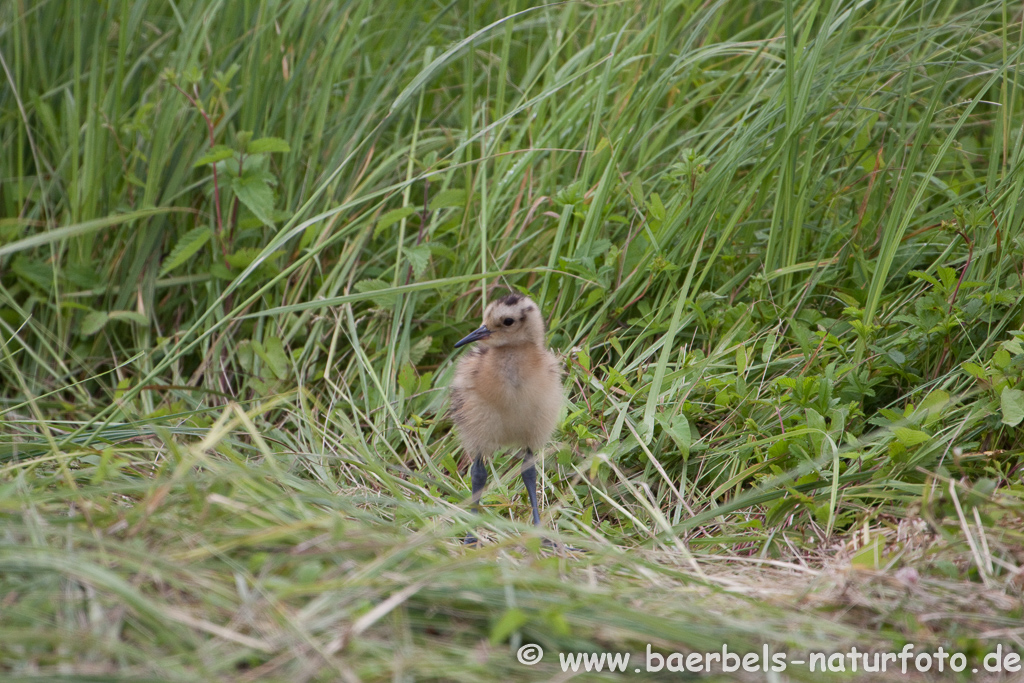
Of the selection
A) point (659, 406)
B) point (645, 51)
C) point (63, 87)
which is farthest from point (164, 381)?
point (645, 51)

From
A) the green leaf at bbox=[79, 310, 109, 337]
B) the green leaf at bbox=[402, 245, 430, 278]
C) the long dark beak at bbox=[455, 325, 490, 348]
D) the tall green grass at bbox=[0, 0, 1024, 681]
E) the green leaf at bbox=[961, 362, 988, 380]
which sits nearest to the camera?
the tall green grass at bbox=[0, 0, 1024, 681]

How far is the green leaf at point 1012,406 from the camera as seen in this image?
2912 mm

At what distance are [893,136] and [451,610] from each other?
3.04 meters

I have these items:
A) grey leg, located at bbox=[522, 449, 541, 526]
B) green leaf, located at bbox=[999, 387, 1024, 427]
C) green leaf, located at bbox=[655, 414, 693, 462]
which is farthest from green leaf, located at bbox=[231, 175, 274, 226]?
green leaf, located at bbox=[999, 387, 1024, 427]

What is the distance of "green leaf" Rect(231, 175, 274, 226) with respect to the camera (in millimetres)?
3879

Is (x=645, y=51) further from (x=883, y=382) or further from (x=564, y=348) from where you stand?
(x=883, y=382)

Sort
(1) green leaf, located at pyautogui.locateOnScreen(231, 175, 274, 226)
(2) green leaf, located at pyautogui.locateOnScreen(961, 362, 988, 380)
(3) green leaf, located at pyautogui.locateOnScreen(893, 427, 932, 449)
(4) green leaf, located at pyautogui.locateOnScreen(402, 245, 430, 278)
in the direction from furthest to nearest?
1. (1) green leaf, located at pyautogui.locateOnScreen(231, 175, 274, 226)
2. (4) green leaf, located at pyautogui.locateOnScreen(402, 245, 430, 278)
3. (2) green leaf, located at pyautogui.locateOnScreen(961, 362, 988, 380)
4. (3) green leaf, located at pyautogui.locateOnScreen(893, 427, 932, 449)

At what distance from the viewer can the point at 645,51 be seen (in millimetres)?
4387

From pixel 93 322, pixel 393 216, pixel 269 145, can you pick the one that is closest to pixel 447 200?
pixel 393 216

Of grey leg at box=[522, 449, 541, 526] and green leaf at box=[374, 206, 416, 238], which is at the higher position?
green leaf at box=[374, 206, 416, 238]

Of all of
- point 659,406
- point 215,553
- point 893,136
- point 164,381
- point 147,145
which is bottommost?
point 164,381

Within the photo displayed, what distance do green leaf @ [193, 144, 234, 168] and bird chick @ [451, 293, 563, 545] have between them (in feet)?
4.93

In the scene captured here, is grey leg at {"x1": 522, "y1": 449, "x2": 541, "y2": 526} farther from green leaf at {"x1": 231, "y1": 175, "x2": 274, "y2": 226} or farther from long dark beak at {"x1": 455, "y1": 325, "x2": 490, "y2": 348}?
green leaf at {"x1": 231, "y1": 175, "x2": 274, "y2": 226}

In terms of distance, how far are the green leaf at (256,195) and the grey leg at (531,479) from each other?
5.00 ft
